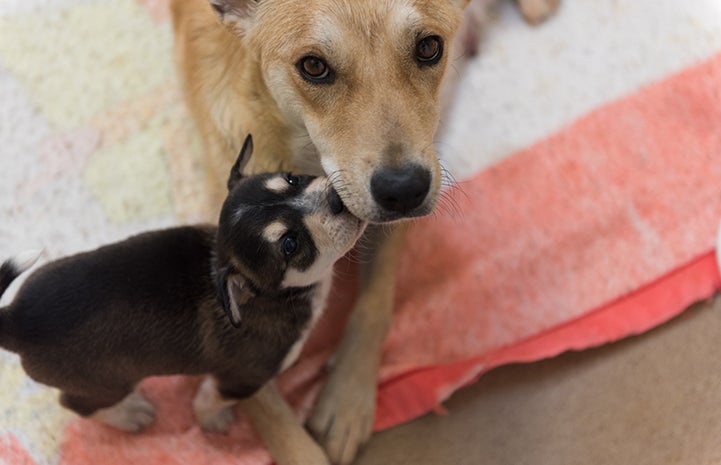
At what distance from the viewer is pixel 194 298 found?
1.79m

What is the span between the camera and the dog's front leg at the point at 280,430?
2.00 m

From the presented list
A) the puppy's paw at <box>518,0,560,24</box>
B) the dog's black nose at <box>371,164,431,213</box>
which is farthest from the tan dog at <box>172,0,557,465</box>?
the puppy's paw at <box>518,0,560,24</box>

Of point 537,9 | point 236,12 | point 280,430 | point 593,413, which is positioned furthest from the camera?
point 537,9

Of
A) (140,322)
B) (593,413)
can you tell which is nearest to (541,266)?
(593,413)

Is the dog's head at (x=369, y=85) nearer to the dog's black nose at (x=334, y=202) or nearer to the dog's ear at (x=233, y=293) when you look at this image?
the dog's black nose at (x=334, y=202)

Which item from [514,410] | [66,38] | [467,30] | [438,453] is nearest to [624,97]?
[467,30]

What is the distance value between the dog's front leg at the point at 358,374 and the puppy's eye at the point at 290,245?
1.93ft

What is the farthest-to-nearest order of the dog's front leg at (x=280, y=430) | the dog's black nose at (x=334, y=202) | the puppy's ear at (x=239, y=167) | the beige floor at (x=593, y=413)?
1. the beige floor at (x=593, y=413)
2. the dog's front leg at (x=280, y=430)
3. the puppy's ear at (x=239, y=167)
4. the dog's black nose at (x=334, y=202)

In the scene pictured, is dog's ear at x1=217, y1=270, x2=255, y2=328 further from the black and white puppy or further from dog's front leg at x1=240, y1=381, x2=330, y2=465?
dog's front leg at x1=240, y1=381, x2=330, y2=465

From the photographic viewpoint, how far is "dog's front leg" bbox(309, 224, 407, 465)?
208cm

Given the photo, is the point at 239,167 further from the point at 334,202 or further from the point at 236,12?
the point at 236,12

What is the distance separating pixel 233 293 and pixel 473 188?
115 centimetres

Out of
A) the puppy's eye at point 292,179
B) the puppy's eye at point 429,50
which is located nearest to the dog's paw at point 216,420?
the puppy's eye at point 292,179

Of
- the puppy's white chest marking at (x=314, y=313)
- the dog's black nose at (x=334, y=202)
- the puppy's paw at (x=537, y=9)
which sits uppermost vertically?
the dog's black nose at (x=334, y=202)
